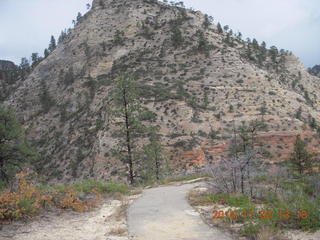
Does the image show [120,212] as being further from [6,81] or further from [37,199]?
[6,81]

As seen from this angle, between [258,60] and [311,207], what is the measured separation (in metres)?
46.6

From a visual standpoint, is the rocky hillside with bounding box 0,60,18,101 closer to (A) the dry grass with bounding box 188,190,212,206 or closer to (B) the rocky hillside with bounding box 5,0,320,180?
(B) the rocky hillside with bounding box 5,0,320,180

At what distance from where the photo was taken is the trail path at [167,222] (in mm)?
5719

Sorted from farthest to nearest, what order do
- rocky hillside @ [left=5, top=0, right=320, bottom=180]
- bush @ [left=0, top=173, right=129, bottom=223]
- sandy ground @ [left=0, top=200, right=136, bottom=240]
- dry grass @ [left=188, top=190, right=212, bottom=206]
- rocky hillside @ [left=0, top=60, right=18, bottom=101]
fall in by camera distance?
rocky hillside @ [left=0, top=60, right=18, bottom=101]
rocky hillside @ [left=5, top=0, right=320, bottom=180]
dry grass @ [left=188, top=190, right=212, bottom=206]
bush @ [left=0, top=173, right=129, bottom=223]
sandy ground @ [left=0, top=200, right=136, bottom=240]

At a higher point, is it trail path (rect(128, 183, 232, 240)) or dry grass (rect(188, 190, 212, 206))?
trail path (rect(128, 183, 232, 240))

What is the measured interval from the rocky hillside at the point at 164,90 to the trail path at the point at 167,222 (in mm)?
13070

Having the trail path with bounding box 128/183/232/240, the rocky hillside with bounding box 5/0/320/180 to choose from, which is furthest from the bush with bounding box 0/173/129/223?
the rocky hillside with bounding box 5/0/320/180

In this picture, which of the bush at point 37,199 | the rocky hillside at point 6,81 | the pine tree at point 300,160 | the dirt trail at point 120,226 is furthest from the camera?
the rocky hillside at point 6,81

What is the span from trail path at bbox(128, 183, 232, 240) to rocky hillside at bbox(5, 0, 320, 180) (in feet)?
42.9

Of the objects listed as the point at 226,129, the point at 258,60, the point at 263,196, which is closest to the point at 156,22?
the point at 258,60

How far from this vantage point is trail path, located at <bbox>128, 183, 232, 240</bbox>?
5.72 meters

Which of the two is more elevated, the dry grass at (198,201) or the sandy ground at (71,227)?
the sandy ground at (71,227)
